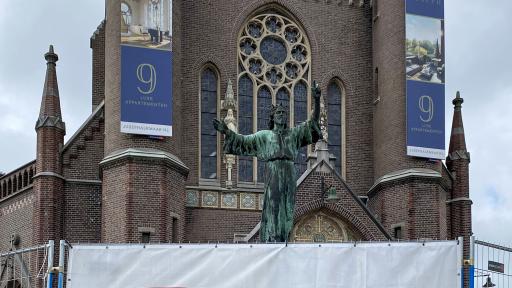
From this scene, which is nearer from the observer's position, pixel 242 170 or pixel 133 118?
pixel 133 118

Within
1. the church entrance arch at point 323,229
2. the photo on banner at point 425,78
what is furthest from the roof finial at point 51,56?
the photo on banner at point 425,78

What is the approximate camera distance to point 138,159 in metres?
27.5

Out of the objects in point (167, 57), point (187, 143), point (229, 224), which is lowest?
point (229, 224)

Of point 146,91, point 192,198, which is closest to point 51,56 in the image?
point 146,91

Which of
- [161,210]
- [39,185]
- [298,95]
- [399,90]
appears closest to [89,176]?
[39,185]

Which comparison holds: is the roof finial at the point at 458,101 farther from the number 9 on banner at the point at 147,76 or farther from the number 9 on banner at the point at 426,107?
the number 9 on banner at the point at 147,76

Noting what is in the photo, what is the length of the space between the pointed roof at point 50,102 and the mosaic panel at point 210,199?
4.46 m

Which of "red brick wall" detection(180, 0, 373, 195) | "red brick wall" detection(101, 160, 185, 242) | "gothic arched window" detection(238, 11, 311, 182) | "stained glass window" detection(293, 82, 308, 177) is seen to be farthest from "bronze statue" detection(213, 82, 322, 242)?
"stained glass window" detection(293, 82, 308, 177)

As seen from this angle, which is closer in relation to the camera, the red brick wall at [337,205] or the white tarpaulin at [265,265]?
the white tarpaulin at [265,265]

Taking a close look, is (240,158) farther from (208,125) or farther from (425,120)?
(425,120)

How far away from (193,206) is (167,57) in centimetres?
432

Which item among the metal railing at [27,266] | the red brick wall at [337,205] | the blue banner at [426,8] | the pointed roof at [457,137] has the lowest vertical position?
the metal railing at [27,266]

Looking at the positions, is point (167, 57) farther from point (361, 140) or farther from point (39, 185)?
point (361, 140)

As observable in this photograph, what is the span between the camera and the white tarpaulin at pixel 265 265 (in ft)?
40.2
